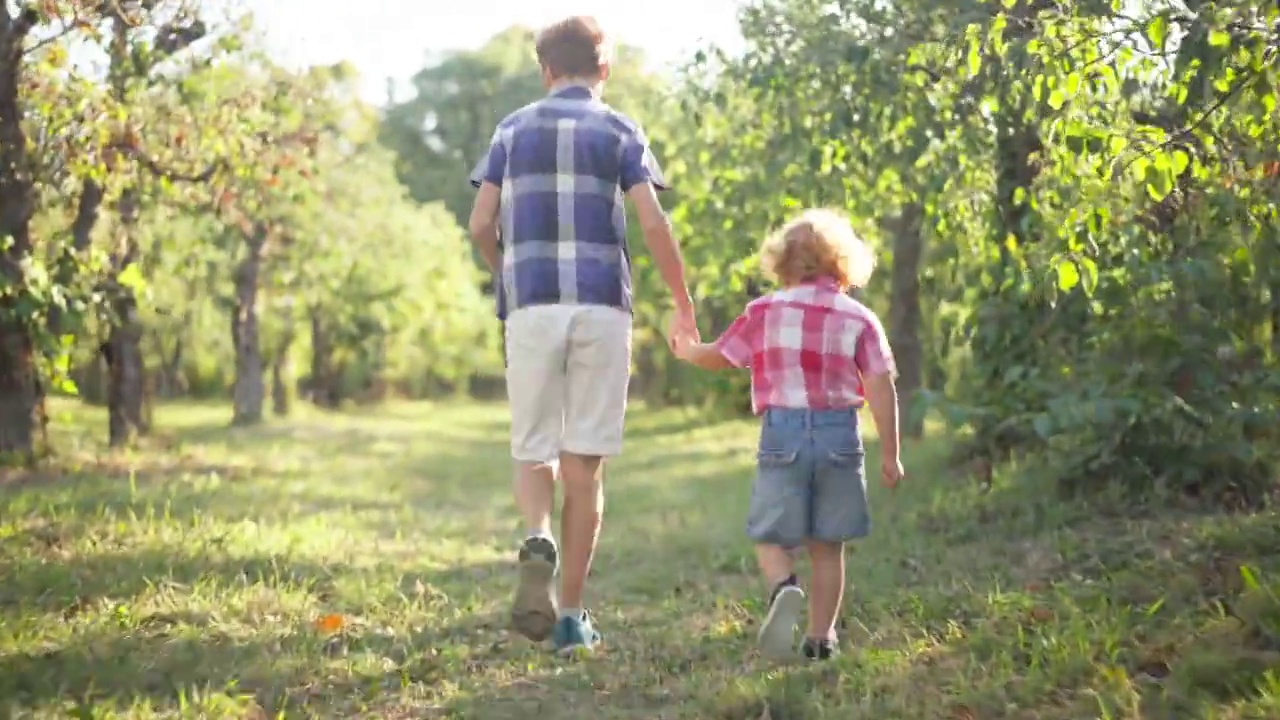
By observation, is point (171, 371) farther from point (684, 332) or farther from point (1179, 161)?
point (1179, 161)

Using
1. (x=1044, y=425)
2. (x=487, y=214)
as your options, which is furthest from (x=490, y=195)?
(x=1044, y=425)

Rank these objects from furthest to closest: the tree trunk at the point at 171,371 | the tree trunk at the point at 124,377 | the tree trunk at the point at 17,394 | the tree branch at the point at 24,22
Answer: the tree trunk at the point at 171,371
the tree trunk at the point at 124,377
the tree trunk at the point at 17,394
the tree branch at the point at 24,22

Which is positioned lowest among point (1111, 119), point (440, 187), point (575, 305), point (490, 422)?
point (490, 422)

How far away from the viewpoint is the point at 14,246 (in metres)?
10.8

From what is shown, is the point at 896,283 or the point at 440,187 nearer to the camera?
the point at 896,283

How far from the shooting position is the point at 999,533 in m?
7.60

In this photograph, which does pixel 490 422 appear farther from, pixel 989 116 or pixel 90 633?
pixel 90 633

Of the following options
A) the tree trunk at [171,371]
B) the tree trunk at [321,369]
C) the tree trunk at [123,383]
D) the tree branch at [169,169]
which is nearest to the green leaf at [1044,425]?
the tree branch at [169,169]

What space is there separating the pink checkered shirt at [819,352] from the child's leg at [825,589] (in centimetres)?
55

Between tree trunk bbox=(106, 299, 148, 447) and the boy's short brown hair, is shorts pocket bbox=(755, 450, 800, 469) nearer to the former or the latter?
the boy's short brown hair

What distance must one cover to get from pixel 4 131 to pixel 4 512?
3840mm

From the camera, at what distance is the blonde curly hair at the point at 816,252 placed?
5.11m

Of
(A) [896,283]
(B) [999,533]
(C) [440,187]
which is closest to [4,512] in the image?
(B) [999,533]

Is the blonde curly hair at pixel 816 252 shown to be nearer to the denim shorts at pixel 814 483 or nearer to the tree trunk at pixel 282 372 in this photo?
the denim shorts at pixel 814 483
